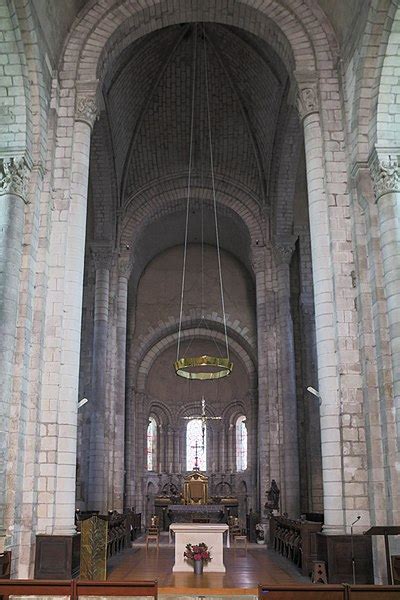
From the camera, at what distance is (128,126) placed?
2211cm

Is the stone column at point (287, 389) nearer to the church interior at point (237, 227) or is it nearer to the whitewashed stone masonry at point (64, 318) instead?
the church interior at point (237, 227)

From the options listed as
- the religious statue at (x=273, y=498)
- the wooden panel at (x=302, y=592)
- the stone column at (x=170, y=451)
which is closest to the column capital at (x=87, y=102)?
the wooden panel at (x=302, y=592)

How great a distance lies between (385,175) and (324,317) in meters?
2.92

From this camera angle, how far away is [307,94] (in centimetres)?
1410

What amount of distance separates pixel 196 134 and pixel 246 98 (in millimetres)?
2560

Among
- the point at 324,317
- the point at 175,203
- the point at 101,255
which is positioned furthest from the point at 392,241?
the point at 175,203

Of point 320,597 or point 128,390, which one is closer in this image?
point 320,597

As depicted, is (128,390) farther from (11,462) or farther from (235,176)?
(11,462)

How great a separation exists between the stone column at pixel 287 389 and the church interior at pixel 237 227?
7 cm

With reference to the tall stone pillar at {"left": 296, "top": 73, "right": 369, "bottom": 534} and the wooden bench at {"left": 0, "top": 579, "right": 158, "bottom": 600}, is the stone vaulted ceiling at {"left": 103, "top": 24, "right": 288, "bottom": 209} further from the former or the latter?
the wooden bench at {"left": 0, "top": 579, "right": 158, "bottom": 600}

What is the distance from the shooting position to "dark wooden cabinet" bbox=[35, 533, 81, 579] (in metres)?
11.3

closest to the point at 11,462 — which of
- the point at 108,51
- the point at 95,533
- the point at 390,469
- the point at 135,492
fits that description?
the point at 95,533

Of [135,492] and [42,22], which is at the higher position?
[42,22]

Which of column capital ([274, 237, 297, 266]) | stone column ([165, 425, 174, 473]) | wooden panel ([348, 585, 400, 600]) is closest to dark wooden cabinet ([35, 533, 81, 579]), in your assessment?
wooden panel ([348, 585, 400, 600])
